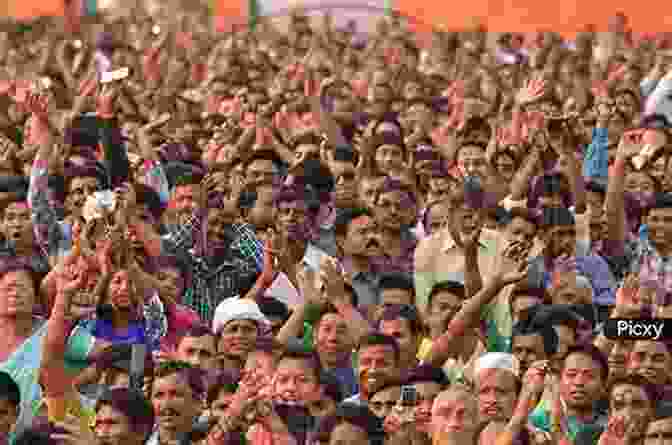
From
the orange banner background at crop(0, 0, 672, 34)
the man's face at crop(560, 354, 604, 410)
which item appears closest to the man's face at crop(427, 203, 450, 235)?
the man's face at crop(560, 354, 604, 410)

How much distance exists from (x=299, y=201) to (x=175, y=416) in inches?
104

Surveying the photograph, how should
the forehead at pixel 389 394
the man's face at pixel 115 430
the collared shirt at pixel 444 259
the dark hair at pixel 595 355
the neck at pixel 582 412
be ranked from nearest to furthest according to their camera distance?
1. the man's face at pixel 115 430
2. the forehead at pixel 389 394
3. the neck at pixel 582 412
4. the dark hair at pixel 595 355
5. the collared shirt at pixel 444 259

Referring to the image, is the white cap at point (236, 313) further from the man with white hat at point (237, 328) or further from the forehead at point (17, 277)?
the forehead at point (17, 277)

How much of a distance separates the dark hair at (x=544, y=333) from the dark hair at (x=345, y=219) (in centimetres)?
157

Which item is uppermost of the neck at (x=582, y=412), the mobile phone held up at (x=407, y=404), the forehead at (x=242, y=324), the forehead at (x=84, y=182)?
the forehead at (x=84, y=182)

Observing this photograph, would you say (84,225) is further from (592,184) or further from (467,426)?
(592,184)

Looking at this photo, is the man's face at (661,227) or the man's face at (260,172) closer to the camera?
the man's face at (661,227)

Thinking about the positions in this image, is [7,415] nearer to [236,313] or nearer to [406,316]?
[236,313]

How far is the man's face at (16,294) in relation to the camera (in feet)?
33.6

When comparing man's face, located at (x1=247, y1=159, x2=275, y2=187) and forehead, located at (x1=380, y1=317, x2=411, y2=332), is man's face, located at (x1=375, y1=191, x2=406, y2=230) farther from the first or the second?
forehead, located at (x1=380, y1=317, x2=411, y2=332)

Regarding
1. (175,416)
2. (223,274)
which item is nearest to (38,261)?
(223,274)

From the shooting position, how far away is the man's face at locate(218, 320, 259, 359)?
33.4ft

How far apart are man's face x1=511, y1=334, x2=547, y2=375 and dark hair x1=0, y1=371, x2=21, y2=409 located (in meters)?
2.21

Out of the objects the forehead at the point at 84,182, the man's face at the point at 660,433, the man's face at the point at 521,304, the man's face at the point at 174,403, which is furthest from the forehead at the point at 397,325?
Answer: the forehead at the point at 84,182
